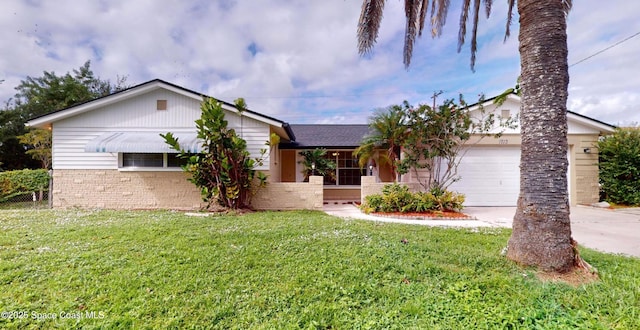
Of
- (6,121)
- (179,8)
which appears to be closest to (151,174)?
(179,8)

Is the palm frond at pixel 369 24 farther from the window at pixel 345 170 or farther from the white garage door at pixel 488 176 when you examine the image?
the window at pixel 345 170

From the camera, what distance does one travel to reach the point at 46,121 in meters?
11.0

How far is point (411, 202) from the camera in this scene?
10.4 meters

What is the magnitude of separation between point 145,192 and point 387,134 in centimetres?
1144

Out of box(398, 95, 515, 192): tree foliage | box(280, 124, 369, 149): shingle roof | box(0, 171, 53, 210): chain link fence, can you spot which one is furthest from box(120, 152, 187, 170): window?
box(398, 95, 515, 192): tree foliage

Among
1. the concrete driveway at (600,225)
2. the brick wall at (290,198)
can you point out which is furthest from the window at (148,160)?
the concrete driveway at (600,225)

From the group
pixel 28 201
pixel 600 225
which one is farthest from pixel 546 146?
pixel 28 201

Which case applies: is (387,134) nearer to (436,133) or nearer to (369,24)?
(436,133)

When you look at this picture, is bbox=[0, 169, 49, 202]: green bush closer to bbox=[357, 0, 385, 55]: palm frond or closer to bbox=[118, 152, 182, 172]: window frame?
bbox=[118, 152, 182, 172]: window frame

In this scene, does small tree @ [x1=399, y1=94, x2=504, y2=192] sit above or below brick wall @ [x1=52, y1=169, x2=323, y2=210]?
above

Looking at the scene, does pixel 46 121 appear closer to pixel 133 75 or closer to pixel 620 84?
pixel 133 75

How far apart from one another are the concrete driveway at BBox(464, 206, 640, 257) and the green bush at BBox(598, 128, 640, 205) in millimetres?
1137

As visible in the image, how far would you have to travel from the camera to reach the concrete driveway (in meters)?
6.34

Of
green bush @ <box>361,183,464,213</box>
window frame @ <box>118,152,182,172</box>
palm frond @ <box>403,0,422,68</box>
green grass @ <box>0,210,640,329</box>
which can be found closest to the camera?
green grass @ <box>0,210,640,329</box>
